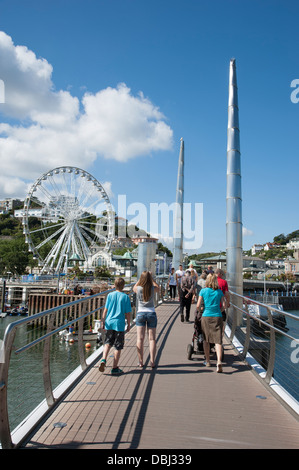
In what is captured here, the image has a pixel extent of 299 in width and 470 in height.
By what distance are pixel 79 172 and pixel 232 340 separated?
147ft

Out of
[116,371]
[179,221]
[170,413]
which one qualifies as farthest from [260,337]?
[179,221]

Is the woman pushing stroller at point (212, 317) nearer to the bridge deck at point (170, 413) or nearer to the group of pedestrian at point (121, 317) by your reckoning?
the bridge deck at point (170, 413)

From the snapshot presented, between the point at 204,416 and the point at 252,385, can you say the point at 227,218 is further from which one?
the point at 204,416

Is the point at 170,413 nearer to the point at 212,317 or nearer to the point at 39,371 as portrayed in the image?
→ the point at 212,317

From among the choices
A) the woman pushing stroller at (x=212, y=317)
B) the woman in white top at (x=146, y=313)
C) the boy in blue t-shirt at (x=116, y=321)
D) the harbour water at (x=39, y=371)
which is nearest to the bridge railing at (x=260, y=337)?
the woman pushing stroller at (x=212, y=317)

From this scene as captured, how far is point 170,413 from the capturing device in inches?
164

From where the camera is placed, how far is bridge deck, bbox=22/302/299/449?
11.5 feet

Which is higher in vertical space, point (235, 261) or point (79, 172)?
point (79, 172)

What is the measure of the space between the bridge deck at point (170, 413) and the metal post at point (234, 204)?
4962mm

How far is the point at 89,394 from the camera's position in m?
4.80

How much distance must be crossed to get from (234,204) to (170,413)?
817 cm

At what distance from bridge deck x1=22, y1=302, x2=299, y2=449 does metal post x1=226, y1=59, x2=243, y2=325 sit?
4962 mm

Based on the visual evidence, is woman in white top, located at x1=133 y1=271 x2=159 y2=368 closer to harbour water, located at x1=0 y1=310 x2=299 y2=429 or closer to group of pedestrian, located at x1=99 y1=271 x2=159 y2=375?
group of pedestrian, located at x1=99 y1=271 x2=159 y2=375

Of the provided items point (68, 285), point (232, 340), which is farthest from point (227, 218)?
point (68, 285)
